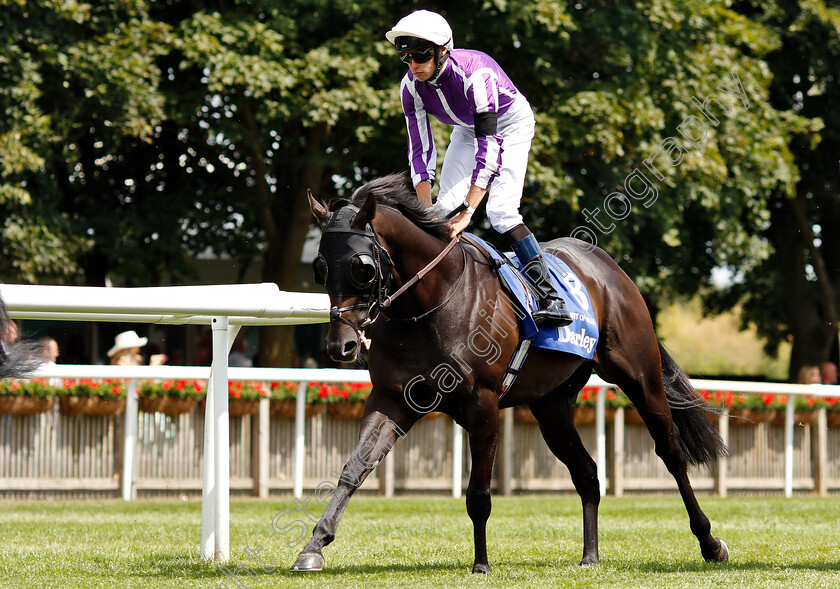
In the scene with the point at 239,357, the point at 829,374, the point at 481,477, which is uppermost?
the point at 239,357

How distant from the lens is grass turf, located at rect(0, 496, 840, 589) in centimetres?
478

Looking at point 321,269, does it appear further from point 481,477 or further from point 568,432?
point 568,432

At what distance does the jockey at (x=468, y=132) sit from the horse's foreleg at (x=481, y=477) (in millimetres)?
690

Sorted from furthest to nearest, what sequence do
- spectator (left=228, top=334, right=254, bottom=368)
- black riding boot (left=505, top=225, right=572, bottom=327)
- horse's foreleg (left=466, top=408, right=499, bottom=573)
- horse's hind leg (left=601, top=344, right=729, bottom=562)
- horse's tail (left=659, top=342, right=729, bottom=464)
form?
spectator (left=228, top=334, right=254, bottom=368) < horse's tail (left=659, top=342, right=729, bottom=464) < horse's hind leg (left=601, top=344, right=729, bottom=562) < black riding boot (left=505, top=225, right=572, bottom=327) < horse's foreleg (left=466, top=408, right=499, bottom=573)

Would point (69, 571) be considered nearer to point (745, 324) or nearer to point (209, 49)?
point (209, 49)

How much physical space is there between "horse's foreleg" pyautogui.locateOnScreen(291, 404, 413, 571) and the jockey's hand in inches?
36.2

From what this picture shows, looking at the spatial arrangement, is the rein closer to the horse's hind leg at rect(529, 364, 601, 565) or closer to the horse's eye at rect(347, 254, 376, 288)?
the horse's eye at rect(347, 254, 376, 288)

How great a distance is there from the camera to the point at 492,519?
28.8 feet

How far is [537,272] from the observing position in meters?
5.71

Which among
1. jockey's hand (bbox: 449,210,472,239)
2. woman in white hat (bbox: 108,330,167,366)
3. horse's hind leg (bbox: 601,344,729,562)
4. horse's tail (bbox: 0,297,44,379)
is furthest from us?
woman in white hat (bbox: 108,330,167,366)

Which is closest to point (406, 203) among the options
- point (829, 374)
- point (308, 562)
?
point (308, 562)

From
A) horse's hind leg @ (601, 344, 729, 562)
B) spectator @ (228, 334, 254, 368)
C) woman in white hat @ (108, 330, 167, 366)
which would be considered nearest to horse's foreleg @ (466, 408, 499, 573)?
horse's hind leg @ (601, 344, 729, 562)

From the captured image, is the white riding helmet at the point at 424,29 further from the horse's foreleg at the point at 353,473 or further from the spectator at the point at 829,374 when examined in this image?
the spectator at the point at 829,374

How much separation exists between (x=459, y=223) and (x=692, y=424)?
2282 millimetres
